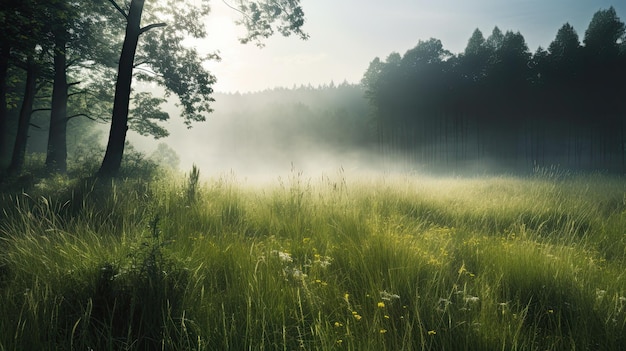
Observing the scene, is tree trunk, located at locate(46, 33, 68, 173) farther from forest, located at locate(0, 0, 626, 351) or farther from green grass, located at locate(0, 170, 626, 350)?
green grass, located at locate(0, 170, 626, 350)

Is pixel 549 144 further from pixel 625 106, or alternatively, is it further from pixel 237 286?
pixel 237 286

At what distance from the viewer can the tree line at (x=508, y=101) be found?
111ft

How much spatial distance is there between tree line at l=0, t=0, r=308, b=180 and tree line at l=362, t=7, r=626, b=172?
1297 inches

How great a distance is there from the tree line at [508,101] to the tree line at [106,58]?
32.9m

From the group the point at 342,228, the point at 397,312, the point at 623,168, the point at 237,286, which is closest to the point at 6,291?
the point at 237,286

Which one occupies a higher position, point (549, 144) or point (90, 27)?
point (90, 27)

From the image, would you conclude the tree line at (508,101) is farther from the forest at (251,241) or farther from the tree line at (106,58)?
the tree line at (106,58)

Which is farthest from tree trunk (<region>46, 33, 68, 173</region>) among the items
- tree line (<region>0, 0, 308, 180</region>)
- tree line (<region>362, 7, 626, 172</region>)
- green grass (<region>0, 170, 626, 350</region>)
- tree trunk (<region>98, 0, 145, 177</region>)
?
tree line (<region>362, 7, 626, 172</region>)

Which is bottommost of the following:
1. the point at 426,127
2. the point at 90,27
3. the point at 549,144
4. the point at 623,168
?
the point at 623,168

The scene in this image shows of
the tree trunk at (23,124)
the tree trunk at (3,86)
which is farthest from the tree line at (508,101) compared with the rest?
the tree trunk at (3,86)

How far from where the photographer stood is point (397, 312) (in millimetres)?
2240

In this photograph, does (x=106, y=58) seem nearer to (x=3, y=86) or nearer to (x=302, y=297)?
(x=3, y=86)

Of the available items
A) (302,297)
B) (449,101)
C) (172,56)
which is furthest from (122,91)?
(449,101)

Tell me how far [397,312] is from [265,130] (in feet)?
335
